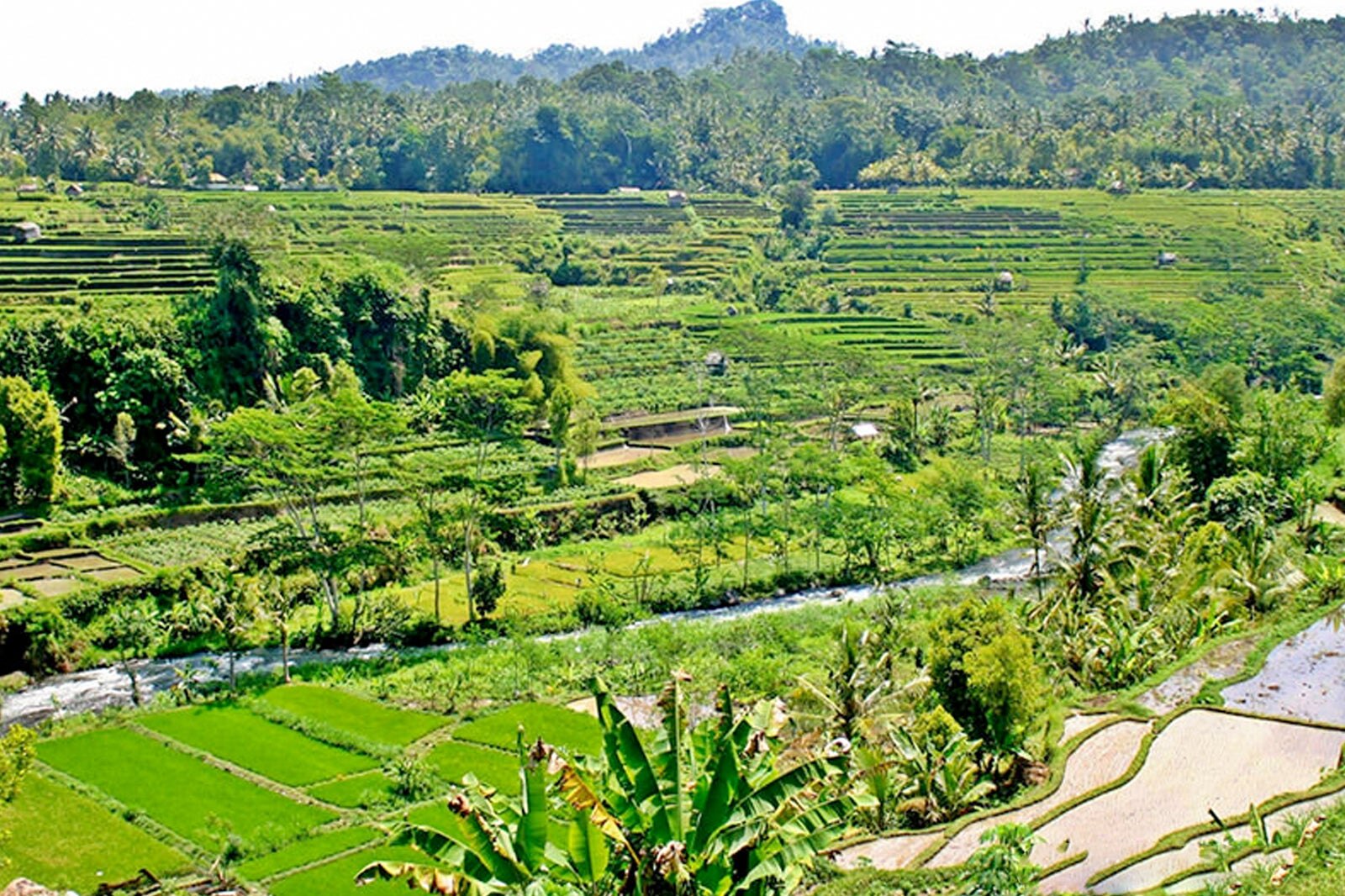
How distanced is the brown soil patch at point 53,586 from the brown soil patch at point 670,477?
49.5 ft

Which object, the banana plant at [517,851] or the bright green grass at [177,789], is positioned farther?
the bright green grass at [177,789]

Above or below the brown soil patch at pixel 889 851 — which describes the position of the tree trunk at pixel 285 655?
below

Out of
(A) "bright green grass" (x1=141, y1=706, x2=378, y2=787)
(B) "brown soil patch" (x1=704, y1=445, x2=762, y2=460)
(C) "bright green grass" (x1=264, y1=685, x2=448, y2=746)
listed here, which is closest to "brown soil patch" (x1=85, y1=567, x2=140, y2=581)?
(C) "bright green grass" (x1=264, y1=685, x2=448, y2=746)

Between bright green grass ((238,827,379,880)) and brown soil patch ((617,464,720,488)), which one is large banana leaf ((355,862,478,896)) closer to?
bright green grass ((238,827,379,880))

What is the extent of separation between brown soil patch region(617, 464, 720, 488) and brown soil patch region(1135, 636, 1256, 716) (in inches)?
713

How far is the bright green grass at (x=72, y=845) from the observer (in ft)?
50.8

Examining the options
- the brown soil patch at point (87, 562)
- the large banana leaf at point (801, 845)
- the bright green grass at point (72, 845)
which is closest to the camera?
the large banana leaf at point (801, 845)

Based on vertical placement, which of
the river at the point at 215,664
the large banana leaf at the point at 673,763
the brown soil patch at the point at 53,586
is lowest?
the river at the point at 215,664

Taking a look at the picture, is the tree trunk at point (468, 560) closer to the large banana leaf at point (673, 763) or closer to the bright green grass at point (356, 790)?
the bright green grass at point (356, 790)

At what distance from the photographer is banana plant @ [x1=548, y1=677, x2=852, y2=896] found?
941 cm

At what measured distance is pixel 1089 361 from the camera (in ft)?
170

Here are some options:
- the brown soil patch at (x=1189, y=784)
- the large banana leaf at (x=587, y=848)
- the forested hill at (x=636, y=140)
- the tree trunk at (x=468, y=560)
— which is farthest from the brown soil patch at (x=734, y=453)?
the forested hill at (x=636, y=140)

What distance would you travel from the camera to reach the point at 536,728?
805 inches

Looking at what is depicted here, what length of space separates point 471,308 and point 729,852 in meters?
40.0
